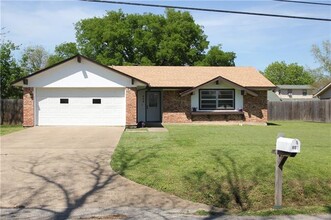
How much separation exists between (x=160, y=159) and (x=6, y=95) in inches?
1055

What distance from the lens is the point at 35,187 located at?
344 inches

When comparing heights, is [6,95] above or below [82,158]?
above

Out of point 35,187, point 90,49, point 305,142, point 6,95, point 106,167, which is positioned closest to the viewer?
point 35,187

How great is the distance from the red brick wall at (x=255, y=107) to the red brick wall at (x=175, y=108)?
154 inches

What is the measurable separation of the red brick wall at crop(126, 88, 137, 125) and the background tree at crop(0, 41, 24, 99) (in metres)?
15.0

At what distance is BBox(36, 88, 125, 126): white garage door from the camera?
2317cm

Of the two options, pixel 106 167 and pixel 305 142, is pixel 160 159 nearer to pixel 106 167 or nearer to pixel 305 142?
pixel 106 167

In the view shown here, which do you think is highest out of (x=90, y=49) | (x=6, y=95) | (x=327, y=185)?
(x=90, y=49)

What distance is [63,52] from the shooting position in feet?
189

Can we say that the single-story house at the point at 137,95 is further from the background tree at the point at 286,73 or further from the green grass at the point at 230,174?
the background tree at the point at 286,73

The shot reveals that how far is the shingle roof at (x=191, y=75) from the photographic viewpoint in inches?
1025

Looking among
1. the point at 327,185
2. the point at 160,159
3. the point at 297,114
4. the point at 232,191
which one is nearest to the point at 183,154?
the point at 160,159

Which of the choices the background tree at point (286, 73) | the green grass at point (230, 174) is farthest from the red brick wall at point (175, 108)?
the background tree at point (286, 73)

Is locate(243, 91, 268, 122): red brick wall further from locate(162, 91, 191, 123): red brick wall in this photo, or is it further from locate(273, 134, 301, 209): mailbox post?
locate(273, 134, 301, 209): mailbox post
